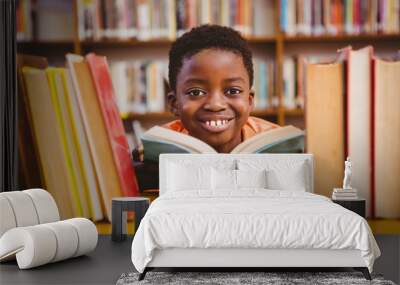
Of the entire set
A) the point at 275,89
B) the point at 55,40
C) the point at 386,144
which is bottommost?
the point at 386,144

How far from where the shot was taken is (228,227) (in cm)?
393

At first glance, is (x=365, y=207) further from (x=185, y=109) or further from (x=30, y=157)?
(x=30, y=157)

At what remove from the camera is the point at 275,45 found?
5.79 metres

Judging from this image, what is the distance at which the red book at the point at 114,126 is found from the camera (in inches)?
225

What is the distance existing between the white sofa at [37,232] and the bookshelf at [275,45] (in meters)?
1.31

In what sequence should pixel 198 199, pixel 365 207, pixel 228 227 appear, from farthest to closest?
pixel 365 207
pixel 198 199
pixel 228 227

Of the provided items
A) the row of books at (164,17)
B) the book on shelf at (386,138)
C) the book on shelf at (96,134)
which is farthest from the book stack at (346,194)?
the book on shelf at (96,134)

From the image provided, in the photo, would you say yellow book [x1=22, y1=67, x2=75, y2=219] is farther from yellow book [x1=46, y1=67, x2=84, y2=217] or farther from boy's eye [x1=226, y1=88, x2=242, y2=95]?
boy's eye [x1=226, y1=88, x2=242, y2=95]

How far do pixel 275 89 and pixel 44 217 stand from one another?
2178mm

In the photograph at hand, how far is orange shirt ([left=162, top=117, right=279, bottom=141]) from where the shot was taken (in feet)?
18.6

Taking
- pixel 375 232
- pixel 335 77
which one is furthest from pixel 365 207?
pixel 335 77

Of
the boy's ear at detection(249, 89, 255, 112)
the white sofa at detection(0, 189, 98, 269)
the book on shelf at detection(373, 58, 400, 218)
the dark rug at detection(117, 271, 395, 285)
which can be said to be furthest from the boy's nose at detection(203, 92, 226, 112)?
the dark rug at detection(117, 271, 395, 285)

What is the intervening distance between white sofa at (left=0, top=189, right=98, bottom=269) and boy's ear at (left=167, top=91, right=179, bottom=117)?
1.35 meters

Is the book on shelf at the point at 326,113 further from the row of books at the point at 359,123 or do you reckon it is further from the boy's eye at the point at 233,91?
the boy's eye at the point at 233,91
